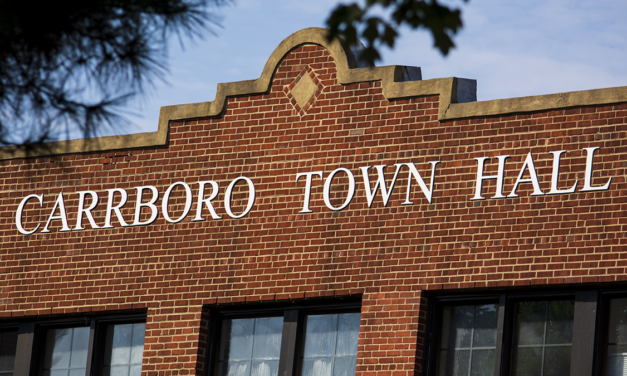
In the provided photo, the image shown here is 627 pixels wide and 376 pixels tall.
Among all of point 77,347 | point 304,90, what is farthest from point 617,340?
point 77,347

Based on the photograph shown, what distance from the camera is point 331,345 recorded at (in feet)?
40.8

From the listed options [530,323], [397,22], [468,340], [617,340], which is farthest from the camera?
[468,340]

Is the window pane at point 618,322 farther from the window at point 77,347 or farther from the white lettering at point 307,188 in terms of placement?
the window at point 77,347

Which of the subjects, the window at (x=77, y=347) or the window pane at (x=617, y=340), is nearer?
the window pane at (x=617, y=340)

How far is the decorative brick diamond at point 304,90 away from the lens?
13180 mm

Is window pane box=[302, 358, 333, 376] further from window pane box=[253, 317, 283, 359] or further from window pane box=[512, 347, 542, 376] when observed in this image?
window pane box=[512, 347, 542, 376]

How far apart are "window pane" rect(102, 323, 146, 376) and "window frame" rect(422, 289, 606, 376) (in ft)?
12.8

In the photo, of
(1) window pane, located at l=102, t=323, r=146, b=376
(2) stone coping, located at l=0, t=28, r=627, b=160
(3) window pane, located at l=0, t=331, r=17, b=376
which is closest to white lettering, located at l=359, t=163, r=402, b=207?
(2) stone coping, located at l=0, t=28, r=627, b=160

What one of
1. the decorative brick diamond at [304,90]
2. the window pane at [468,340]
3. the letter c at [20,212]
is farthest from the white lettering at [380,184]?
the letter c at [20,212]

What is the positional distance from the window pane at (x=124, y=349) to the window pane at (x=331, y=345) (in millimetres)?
2347

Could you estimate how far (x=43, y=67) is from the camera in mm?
7148

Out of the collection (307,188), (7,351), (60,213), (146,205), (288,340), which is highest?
(307,188)

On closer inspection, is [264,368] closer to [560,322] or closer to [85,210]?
[85,210]

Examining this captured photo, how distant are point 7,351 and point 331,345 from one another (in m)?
4.83
